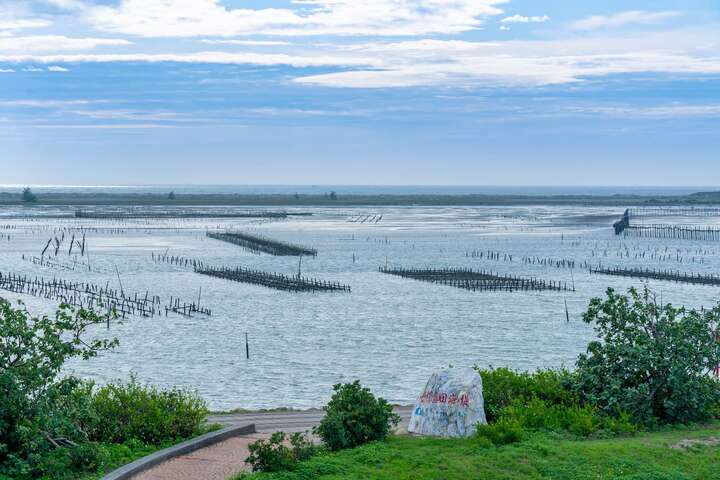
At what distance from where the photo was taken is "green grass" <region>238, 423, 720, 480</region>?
17.0 m

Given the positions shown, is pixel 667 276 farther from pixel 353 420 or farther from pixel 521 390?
pixel 353 420

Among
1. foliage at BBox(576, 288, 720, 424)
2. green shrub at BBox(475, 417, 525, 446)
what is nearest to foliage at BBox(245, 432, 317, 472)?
green shrub at BBox(475, 417, 525, 446)

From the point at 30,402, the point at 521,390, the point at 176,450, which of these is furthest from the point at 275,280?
the point at 30,402

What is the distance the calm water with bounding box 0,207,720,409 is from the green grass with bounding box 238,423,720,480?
55.4 feet

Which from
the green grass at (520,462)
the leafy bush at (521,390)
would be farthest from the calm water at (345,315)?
the green grass at (520,462)

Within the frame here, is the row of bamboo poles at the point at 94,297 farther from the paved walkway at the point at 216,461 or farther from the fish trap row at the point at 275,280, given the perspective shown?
the paved walkway at the point at 216,461

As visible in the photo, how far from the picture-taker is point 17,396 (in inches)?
695

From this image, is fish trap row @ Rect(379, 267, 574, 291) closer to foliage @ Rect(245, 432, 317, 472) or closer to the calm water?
the calm water

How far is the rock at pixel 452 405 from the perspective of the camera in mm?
20141

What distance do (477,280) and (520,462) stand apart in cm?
6156

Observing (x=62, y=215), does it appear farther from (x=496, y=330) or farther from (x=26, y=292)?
(x=496, y=330)

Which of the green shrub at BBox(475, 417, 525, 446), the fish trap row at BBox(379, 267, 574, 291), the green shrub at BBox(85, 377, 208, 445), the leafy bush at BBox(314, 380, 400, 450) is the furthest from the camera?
the fish trap row at BBox(379, 267, 574, 291)

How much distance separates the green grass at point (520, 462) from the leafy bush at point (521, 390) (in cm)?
257

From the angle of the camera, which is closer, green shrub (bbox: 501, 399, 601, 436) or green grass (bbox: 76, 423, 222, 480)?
green grass (bbox: 76, 423, 222, 480)
